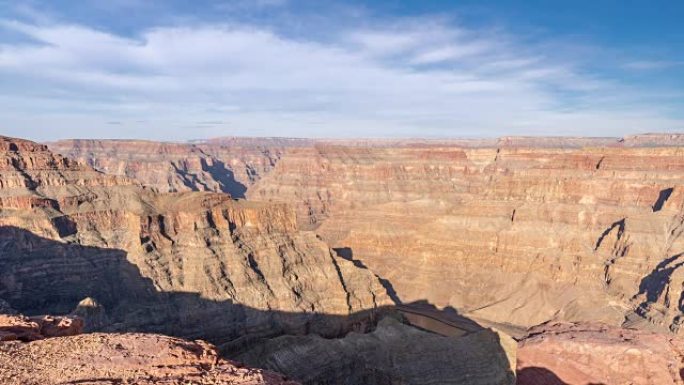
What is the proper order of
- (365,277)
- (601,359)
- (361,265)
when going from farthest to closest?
1. (361,265)
2. (365,277)
3. (601,359)

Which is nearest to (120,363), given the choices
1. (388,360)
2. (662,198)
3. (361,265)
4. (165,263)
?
(388,360)

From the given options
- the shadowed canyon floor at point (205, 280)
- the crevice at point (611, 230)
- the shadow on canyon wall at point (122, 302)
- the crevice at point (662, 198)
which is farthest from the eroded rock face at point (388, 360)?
the crevice at point (662, 198)

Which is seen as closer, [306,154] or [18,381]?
[18,381]

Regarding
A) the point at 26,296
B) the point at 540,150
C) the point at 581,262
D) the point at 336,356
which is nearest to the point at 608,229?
the point at 581,262

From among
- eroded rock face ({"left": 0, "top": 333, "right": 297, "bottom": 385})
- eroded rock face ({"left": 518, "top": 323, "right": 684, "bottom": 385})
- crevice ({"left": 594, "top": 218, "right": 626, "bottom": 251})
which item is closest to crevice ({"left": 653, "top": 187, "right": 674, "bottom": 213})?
crevice ({"left": 594, "top": 218, "right": 626, "bottom": 251})

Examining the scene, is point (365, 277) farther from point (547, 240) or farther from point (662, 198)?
point (662, 198)

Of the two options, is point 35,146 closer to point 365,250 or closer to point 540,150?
point 365,250

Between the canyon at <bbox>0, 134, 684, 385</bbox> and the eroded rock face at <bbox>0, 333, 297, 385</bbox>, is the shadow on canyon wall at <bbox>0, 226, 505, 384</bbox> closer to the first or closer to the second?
the canyon at <bbox>0, 134, 684, 385</bbox>
